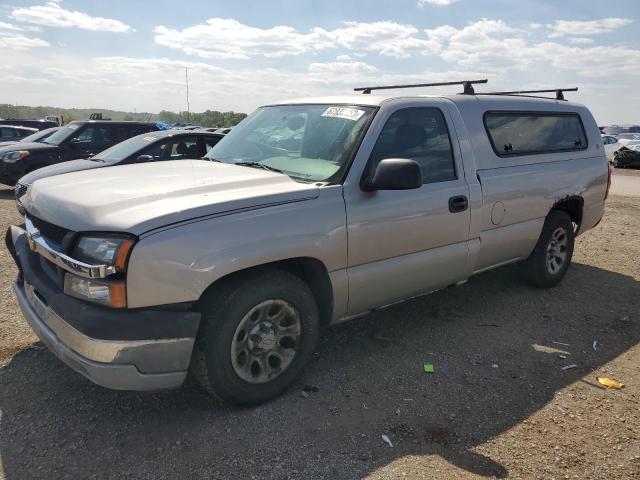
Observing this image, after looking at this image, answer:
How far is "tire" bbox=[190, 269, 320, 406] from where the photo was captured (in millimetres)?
2826

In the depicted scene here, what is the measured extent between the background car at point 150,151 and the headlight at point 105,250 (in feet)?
17.3

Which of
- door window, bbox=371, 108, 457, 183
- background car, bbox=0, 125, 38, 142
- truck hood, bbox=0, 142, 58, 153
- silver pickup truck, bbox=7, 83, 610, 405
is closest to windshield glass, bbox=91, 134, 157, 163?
truck hood, bbox=0, 142, 58, 153

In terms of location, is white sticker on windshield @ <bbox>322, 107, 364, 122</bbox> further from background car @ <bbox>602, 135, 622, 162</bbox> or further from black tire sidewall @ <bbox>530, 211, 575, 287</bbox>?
background car @ <bbox>602, 135, 622, 162</bbox>

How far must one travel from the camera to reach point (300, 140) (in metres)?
3.79

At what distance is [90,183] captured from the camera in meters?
3.28

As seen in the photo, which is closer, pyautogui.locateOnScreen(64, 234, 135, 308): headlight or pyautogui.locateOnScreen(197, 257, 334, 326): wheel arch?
pyautogui.locateOnScreen(64, 234, 135, 308): headlight

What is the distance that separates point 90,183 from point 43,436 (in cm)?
150

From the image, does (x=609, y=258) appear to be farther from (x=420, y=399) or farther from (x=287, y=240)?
(x=287, y=240)

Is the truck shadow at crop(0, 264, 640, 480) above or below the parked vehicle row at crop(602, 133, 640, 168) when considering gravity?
below

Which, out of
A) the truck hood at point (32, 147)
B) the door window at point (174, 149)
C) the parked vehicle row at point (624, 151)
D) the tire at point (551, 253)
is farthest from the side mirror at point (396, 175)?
the parked vehicle row at point (624, 151)

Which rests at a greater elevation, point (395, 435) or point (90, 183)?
point (90, 183)

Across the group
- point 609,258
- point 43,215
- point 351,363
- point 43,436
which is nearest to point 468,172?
point 351,363

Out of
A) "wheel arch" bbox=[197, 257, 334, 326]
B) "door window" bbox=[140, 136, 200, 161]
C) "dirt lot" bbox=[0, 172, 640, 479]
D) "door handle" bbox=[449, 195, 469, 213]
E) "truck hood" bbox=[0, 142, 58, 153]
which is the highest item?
"door window" bbox=[140, 136, 200, 161]

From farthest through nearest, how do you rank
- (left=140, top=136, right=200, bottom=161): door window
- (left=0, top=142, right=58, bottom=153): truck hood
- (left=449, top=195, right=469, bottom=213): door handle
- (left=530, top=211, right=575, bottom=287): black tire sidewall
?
(left=0, top=142, right=58, bottom=153): truck hood
(left=140, top=136, right=200, bottom=161): door window
(left=530, top=211, right=575, bottom=287): black tire sidewall
(left=449, top=195, right=469, bottom=213): door handle
